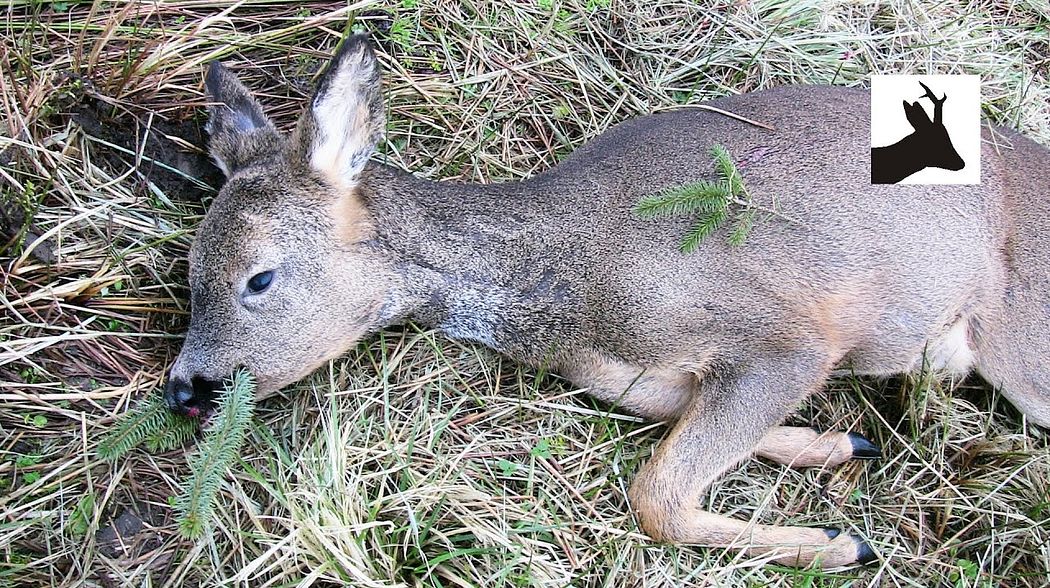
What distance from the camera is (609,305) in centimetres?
399

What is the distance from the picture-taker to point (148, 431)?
3705mm

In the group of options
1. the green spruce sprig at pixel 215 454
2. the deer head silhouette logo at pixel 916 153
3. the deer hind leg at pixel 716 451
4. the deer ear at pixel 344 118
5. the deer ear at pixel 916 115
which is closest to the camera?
the green spruce sprig at pixel 215 454

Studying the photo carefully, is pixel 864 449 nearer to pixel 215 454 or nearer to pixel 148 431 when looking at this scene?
pixel 215 454

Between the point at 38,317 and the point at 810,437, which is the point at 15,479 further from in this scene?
the point at 810,437

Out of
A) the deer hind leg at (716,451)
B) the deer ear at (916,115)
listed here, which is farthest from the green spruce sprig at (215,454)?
the deer ear at (916,115)

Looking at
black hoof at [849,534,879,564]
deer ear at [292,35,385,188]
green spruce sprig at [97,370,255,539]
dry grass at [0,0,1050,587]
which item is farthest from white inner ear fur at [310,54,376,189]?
black hoof at [849,534,879,564]

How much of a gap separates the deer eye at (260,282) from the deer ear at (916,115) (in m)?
2.94

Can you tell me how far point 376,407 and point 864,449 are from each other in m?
2.18

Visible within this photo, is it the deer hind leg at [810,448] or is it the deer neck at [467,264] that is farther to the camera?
the deer hind leg at [810,448]

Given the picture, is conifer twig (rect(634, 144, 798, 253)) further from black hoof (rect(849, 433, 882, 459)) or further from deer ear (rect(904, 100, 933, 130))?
black hoof (rect(849, 433, 882, 459))

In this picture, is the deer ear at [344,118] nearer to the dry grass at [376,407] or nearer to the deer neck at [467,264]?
the deer neck at [467,264]

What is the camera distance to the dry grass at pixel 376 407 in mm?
3756

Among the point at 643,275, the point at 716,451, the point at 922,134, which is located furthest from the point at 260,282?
the point at 922,134

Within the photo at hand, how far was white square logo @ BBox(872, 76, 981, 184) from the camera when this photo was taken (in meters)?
4.31
